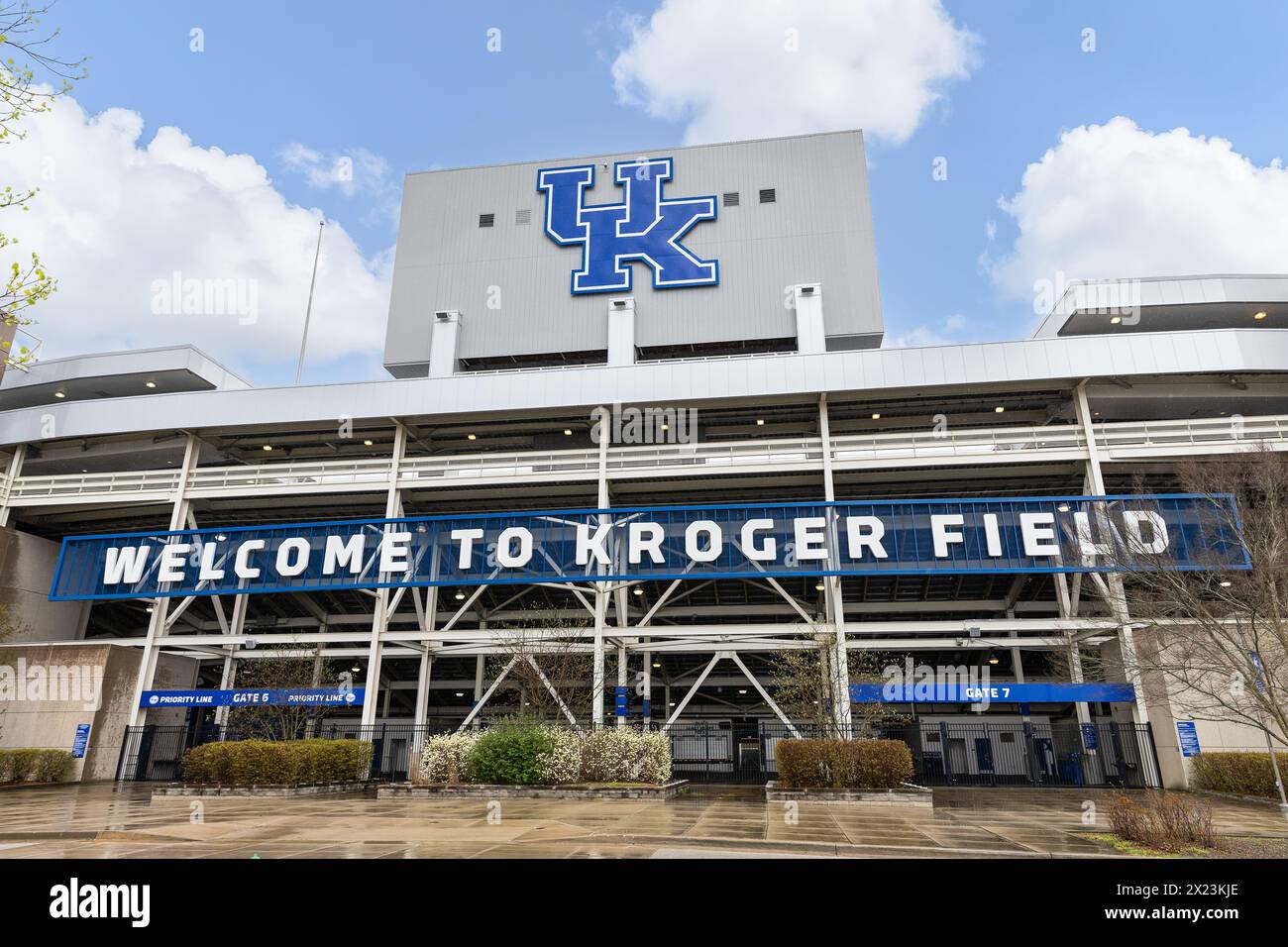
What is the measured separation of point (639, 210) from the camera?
1650 inches

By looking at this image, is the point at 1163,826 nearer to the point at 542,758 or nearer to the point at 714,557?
the point at 542,758

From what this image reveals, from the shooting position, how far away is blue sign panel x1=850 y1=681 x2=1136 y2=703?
83.7 feet

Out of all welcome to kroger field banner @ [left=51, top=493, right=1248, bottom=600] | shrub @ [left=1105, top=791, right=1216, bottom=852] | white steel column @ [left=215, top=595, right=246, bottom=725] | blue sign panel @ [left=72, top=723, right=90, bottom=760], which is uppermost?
welcome to kroger field banner @ [left=51, top=493, right=1248, bottom=600]

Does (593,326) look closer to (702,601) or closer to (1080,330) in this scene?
(702,601)

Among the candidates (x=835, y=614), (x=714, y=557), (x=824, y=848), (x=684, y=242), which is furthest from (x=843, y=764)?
(x=684, y=242)

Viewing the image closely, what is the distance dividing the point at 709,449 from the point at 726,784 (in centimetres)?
1230

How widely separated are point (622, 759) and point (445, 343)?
2541cm

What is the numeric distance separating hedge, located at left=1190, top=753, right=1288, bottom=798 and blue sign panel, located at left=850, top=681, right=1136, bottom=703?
115 inches

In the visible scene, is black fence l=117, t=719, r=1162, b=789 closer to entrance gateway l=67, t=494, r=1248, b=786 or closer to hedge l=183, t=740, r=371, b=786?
entrance gateway l=67, t=494, r=1248, b=786

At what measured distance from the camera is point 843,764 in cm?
2022

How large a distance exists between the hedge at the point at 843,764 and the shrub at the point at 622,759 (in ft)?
11.2

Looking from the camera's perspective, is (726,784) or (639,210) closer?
(726,784)

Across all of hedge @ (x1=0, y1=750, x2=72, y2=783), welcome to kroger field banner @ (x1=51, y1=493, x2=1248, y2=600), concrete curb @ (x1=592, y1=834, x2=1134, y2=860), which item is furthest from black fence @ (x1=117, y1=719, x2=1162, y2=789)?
concrete curb @ (x1=592, y1=834, x2=1134, y2=860)
